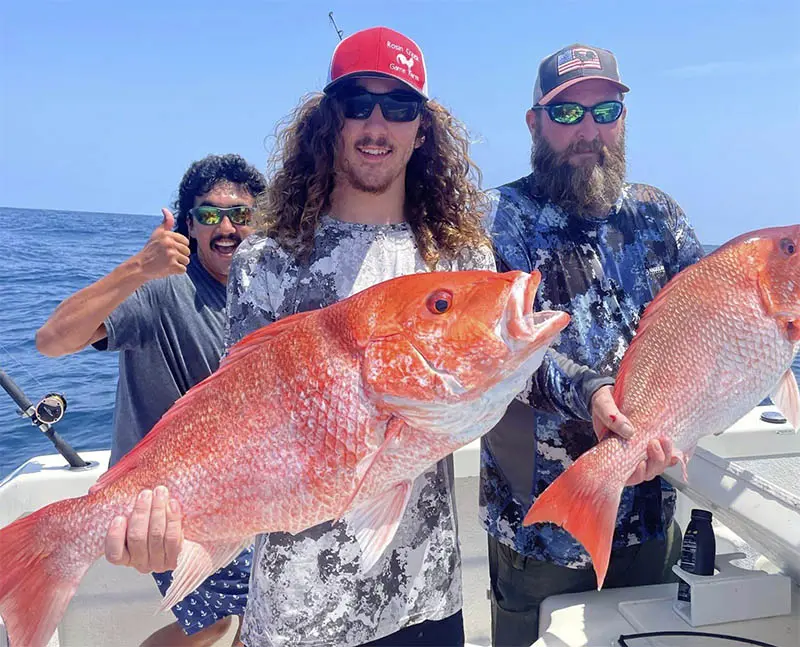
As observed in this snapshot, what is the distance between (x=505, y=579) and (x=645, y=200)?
5.22ft

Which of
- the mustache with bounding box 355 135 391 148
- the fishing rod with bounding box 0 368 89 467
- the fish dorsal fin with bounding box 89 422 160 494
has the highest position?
the mustache with bounding box 355 135 391 148

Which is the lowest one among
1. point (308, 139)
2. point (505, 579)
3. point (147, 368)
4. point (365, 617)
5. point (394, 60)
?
point (505, 579)

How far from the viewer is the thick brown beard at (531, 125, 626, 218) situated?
2.61 meters

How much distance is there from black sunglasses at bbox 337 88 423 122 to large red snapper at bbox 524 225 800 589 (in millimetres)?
984

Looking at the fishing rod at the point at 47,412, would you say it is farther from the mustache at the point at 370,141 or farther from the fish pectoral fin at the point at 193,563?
the mustache at the point at 370,141

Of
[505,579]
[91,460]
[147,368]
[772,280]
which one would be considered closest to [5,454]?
[91,460]

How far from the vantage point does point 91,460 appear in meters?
3.61

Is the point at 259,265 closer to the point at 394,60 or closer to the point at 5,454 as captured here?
the point at 394,60

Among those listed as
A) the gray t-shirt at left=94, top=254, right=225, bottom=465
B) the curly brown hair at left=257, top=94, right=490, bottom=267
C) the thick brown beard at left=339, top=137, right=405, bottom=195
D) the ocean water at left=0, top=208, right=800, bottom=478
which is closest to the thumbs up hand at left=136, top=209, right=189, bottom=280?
the gray t-shirt at left=94, top=254, right=225, bottom=465

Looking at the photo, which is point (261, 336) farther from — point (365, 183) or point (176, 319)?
point (176, 319)

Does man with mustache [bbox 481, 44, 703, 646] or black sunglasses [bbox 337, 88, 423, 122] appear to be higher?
black sunglasses [bbox 337, 88, 423, 122]

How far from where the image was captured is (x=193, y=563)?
1581mm

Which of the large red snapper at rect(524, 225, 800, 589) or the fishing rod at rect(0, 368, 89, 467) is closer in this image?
the large red snapper at rect(524, 225, 800, 589)

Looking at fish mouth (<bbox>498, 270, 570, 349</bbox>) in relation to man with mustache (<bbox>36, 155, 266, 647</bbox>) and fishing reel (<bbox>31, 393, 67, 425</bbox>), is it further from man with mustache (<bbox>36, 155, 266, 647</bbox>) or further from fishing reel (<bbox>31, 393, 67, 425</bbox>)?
fishing reel (<bbox>31, 393, 67, 425</bbox>)
